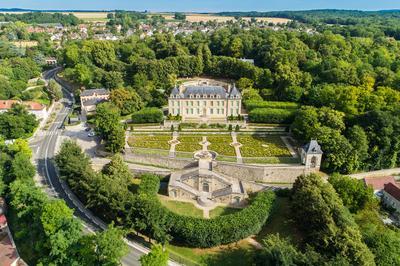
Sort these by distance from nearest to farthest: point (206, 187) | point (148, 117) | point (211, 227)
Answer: point (211, 227)
point (206, 187)
point (148, 117)

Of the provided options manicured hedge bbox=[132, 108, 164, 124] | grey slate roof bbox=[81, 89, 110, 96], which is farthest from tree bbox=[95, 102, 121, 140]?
grey slate roof bbox=[81, 89, 110, 96]

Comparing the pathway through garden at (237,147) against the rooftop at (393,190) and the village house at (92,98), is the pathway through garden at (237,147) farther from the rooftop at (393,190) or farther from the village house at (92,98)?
the village house at (92,98)

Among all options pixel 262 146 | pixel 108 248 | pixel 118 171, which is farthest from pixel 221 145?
pixel 108 248

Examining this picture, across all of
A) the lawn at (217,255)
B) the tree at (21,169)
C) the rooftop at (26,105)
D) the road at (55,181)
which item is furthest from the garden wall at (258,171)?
the rooftop at (26,105)

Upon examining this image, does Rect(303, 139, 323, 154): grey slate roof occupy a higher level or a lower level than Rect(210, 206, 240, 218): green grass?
higher

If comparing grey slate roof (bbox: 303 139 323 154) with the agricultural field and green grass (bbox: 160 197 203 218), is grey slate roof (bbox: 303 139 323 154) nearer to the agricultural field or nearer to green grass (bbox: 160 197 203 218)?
green grass (bbox: 160 197 203 218)

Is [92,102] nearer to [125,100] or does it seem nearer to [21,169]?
[125,100]
